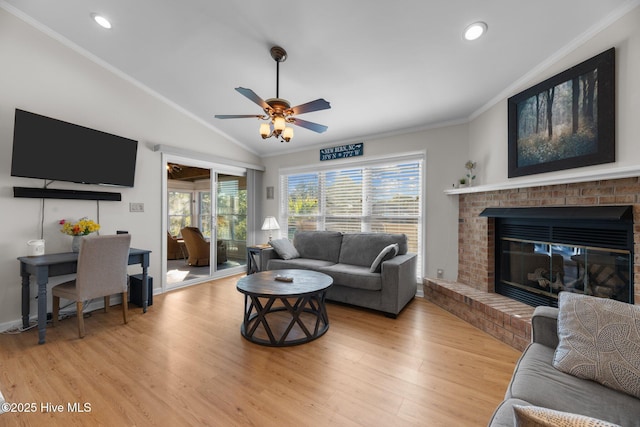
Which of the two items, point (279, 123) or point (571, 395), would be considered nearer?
point (571, 395)

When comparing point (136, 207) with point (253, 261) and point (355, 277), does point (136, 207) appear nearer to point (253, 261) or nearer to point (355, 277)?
point (253, 261)

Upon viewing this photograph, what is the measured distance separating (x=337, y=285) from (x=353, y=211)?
59.7 inches

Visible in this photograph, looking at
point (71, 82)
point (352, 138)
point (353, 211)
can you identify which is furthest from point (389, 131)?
point (71, 82)

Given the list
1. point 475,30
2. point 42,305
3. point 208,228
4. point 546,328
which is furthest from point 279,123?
point 208,228

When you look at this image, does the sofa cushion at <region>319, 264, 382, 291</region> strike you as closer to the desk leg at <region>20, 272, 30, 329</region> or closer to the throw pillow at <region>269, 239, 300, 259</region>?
the throw pillow at <region>269, 239, 300, 259</region>

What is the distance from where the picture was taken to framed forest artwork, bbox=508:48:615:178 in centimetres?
197

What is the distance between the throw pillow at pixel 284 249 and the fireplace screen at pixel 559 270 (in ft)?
9.09

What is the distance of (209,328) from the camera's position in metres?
2.79

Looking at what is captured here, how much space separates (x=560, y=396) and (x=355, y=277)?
2.19 meters

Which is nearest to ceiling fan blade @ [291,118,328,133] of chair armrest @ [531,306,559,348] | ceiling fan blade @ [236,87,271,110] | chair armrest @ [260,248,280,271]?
ceiling fan blade @ [236,87,271,110]

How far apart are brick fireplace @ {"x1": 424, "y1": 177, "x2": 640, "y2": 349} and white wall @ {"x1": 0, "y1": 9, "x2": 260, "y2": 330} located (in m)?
4.15

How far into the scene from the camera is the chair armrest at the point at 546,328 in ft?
5.08

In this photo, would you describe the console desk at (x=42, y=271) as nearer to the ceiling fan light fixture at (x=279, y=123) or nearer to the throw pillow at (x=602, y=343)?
the ceiling fan light fixture at (x=279, y=123)

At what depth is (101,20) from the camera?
8.69ft
